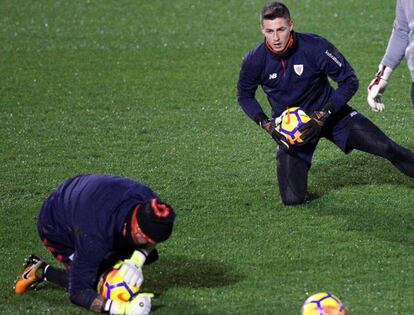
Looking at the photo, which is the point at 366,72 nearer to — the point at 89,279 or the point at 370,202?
the point at 370,202

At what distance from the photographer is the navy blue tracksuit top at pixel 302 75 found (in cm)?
852

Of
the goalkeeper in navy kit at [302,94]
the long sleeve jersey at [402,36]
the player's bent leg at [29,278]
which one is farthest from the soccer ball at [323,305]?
the goalkeeper in navy kit at [302,94]

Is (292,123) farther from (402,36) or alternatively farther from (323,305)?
(323,305)

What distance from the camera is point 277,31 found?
8.32 meters

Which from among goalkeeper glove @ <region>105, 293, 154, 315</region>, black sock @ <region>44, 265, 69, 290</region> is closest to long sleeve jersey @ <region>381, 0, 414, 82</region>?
goalkeeper glove @ <region>105, 293, 154, 315</region>

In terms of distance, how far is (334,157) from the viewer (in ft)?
32.7

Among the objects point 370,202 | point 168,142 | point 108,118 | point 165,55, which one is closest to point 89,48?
point 165,55

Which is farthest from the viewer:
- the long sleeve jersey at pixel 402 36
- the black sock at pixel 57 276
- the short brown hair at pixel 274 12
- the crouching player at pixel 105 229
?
the short brown hair at pixel 274 12

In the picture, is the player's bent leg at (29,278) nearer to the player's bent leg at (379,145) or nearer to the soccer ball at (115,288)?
the soccer ball at (115,288)

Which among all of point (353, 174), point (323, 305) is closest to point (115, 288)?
point (323, 305)

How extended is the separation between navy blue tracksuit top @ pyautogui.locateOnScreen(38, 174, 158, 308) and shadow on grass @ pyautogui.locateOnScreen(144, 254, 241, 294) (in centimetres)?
68

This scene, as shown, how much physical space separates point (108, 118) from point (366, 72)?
3.39 metres

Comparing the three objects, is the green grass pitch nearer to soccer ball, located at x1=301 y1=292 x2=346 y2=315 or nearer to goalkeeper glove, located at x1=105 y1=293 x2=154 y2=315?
soccer ball, located at x1=301 y1=292 x2=346 y2=315

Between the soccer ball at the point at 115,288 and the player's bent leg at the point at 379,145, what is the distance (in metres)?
2.98
